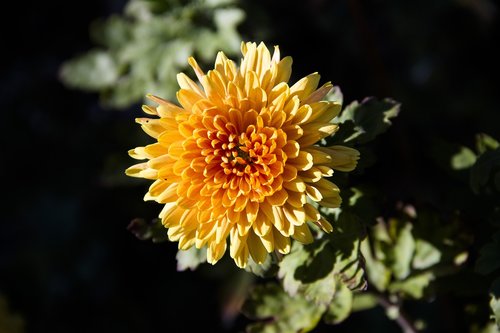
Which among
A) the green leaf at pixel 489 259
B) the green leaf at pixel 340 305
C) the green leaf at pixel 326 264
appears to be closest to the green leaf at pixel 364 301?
the green leaf at pixel 340 305

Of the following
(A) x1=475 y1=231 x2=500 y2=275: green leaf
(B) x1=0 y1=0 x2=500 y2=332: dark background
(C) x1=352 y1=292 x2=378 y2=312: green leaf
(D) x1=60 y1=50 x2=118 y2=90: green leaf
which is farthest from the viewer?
(B) x1=0 y1=0 x2=500 y2=332: dark background

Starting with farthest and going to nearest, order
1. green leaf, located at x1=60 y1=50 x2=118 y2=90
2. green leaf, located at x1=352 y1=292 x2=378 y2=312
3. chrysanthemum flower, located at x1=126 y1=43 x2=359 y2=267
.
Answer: green leaf, located at x1=60 y1=50 x2=118 y2=90 → green leaf, located at x1=352 y1=292 x2=378 y2=312 → chrysanthemum flower, located at x1=126 y1=43 x2=359 y2=267

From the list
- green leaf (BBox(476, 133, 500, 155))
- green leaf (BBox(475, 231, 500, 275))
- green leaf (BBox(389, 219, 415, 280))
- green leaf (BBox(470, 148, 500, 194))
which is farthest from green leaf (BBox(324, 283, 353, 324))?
green leaf (BBox(476, 133, 500, 155))

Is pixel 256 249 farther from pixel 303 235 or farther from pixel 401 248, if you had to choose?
pixel 401 248

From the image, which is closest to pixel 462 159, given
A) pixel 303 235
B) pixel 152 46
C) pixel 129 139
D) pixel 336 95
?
pixel 336 95

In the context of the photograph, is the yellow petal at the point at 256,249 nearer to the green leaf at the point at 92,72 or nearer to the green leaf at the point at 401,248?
the green leaf at the point at 401,248

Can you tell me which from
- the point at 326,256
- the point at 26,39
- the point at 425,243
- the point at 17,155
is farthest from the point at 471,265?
the point at 26,39

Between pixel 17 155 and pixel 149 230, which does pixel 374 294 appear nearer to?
pixel 149 230

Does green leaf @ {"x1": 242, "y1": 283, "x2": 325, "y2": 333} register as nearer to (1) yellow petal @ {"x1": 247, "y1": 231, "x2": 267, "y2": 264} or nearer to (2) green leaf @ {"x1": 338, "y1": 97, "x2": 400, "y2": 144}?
(1) yellow petal @ {"x1": 247, "y1": 231, "x2": 267, "y2": 264}
